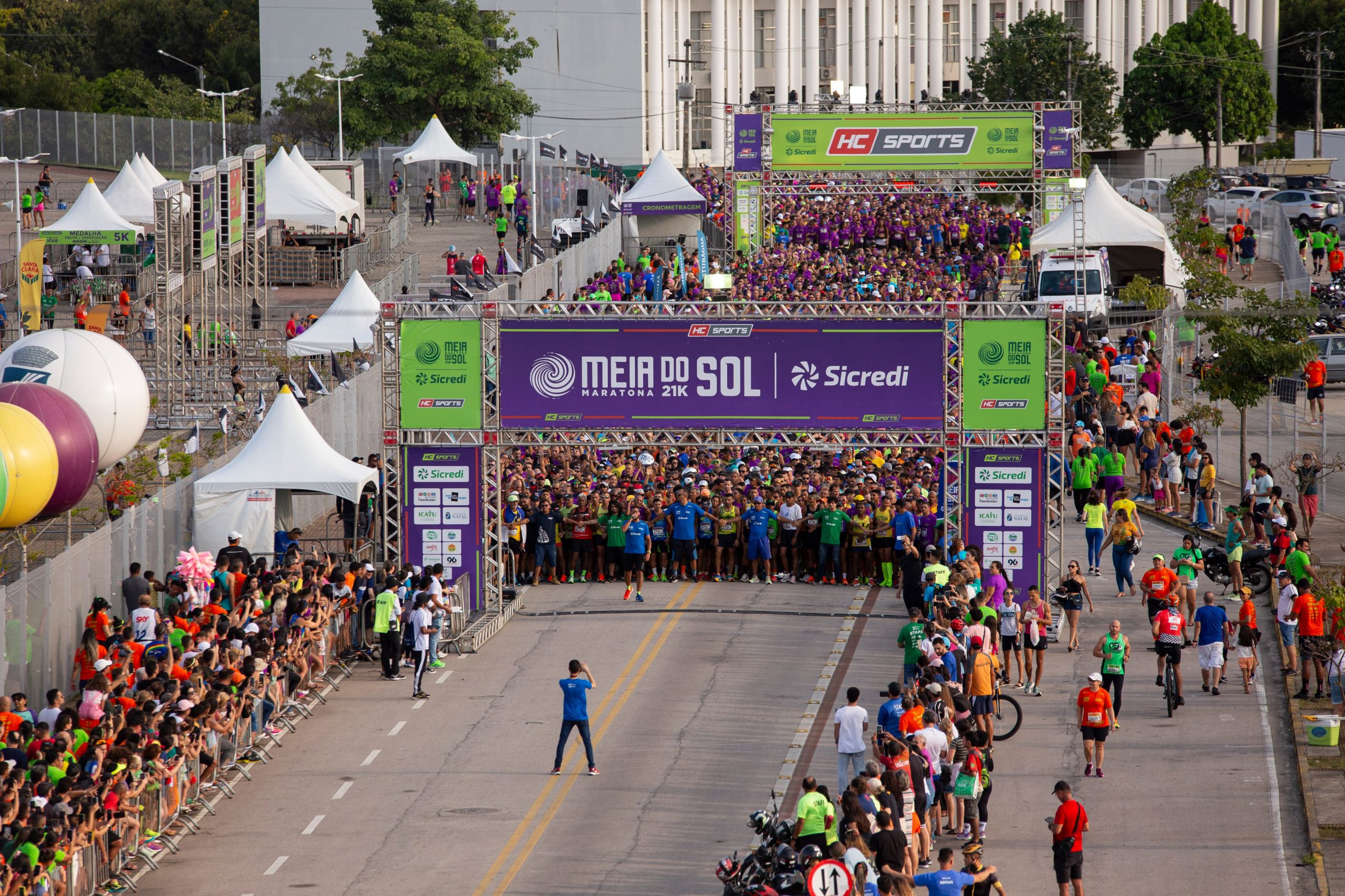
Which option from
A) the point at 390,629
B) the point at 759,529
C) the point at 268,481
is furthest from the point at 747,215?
the point at 390,629

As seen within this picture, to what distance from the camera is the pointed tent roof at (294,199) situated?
179 feet

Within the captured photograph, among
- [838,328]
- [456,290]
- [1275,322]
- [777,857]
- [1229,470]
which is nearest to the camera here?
[777,857]

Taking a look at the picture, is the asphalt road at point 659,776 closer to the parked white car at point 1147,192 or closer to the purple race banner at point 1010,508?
the purple race banner at point 1010,508

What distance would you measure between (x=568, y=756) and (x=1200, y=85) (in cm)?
7781

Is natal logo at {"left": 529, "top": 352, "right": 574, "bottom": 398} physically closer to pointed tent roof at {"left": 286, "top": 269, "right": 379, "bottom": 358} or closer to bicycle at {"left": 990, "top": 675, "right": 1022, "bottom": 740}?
bicycle at {"left": 990, "top": 675, "right": 1022, "bottom": 740}

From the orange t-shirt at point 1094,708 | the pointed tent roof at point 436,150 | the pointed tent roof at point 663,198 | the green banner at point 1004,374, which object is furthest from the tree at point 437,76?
the orange t-shirt at point 1094,708

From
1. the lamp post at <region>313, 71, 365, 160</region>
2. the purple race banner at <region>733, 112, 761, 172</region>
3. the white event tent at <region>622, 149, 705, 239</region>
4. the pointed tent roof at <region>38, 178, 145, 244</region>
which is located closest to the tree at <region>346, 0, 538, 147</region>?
the lamp post at <region>313, 71, 365, 160</region>

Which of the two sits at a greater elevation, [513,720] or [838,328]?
[838,328]

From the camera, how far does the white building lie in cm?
9188

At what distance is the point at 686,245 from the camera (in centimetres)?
5812

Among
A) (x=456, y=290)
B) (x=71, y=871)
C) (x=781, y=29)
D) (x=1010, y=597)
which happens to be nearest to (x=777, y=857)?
(x=71, y=871)

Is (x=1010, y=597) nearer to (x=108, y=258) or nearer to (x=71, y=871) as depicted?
(x=71, y=871)

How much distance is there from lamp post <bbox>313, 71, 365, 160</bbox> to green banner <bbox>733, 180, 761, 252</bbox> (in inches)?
694

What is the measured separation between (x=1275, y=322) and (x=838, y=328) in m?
9.99
